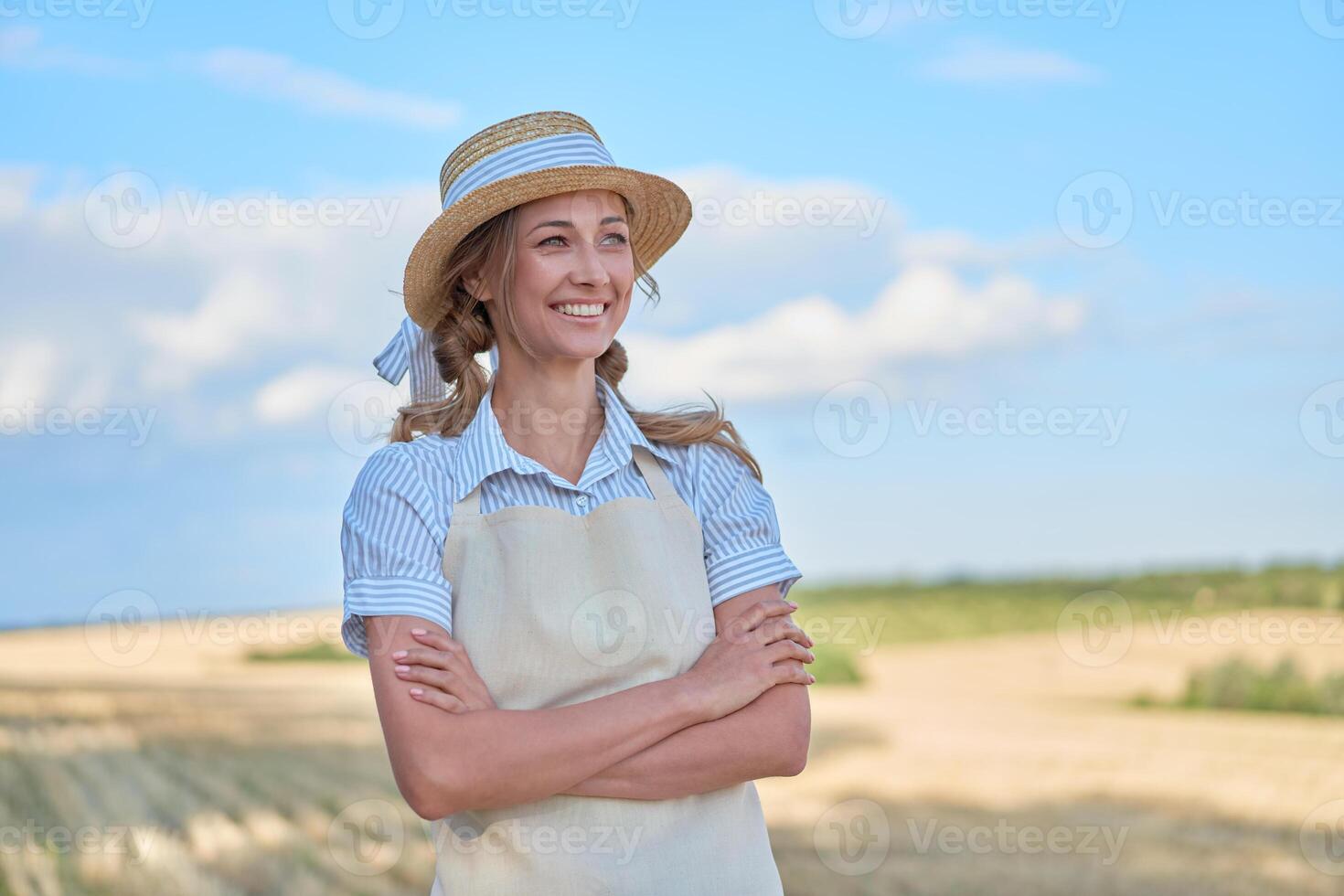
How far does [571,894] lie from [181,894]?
276cm

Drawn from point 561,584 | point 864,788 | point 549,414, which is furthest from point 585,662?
point 864,788

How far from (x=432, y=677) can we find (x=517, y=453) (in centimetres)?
49

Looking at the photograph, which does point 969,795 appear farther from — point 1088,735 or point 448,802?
point 448,802

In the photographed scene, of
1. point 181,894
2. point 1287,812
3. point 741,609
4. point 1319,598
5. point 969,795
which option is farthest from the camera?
point 1319,598

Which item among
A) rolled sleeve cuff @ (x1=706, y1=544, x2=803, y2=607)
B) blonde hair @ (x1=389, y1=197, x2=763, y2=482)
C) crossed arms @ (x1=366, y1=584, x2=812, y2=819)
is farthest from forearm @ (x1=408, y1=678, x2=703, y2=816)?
blonde hair @ (x1=389, y1=197, x2=763, y2=482)

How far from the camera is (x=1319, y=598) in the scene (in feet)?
26.5

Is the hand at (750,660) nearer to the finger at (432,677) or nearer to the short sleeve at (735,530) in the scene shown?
the short sleeve at (735,530)

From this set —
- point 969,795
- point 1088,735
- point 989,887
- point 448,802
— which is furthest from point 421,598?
point 1088,735

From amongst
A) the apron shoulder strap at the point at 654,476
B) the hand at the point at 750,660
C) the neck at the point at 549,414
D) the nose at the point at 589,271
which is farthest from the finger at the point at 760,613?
the nose at the point at 589,271

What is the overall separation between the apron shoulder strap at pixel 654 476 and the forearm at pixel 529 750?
1.50ft

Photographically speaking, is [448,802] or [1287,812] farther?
[1287,812]

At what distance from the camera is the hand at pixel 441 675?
2164 millimetres

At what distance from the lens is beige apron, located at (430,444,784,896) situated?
7.32 feet

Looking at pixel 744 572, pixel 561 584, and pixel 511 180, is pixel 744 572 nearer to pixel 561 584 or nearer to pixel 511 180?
pixel 561 584
